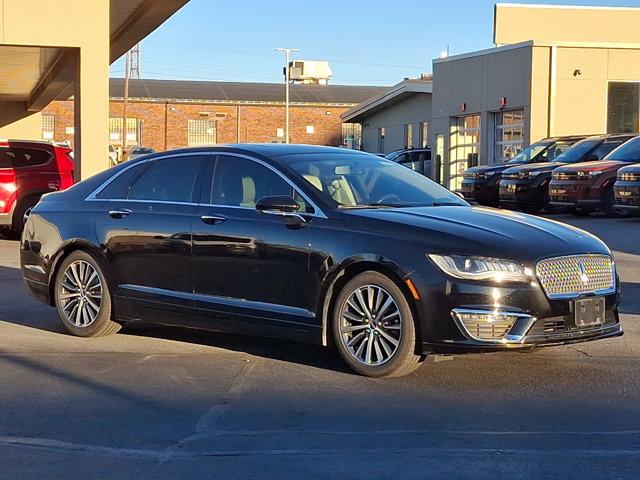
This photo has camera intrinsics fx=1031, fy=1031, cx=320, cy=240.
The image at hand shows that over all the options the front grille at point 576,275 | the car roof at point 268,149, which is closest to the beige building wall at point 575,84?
the car roof at point 268,149

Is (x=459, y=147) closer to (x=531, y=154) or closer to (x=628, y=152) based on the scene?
(x=531, y=154)

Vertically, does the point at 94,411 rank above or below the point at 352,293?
below

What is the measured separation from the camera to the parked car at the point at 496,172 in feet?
86.4

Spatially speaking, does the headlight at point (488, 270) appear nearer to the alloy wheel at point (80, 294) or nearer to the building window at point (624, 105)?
the alloy wheel at point (80, 294)

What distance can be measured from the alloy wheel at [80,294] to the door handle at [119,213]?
0.51 m

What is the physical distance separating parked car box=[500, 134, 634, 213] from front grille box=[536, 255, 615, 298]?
16754 millimetres

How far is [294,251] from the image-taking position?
7.32 m

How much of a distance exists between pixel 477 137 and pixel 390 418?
32596 mm

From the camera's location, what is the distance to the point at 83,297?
28.8 ft

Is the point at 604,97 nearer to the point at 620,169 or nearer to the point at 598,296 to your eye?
the point at 620,169

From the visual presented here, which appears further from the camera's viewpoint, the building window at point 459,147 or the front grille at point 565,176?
the building window at point 459,147

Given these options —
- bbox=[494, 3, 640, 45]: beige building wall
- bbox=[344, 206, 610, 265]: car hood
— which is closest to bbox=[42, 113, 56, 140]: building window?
bbox=[494, 3, 640, 45]: beige building wall

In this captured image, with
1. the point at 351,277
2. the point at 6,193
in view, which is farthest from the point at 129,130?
the point at 351,277

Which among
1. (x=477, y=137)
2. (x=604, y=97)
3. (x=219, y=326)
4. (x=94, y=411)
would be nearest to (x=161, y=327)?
(x=219, y=326)
